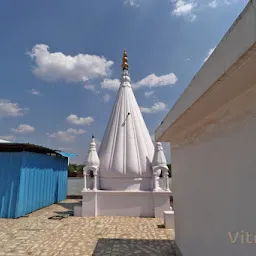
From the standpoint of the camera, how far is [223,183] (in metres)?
2.05

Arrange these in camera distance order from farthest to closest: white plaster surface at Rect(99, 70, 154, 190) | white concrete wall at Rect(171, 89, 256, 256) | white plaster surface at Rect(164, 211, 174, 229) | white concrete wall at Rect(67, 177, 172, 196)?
white concrete wall at Rect(67, 177, 172, 196), white plaster surface at Rect(99, 70, 154, 190), white plaster surface at Rect(164, 211, 174, 229), white concrete wall at Rect(171, 89, 256, 256)

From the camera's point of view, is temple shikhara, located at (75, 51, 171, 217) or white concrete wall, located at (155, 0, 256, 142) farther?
temple shikhara, located at (75, 51, 171, 217)

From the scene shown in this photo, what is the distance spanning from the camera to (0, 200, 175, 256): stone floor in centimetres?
457

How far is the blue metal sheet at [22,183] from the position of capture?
7.61 meters

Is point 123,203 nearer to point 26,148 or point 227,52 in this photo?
point 26,148

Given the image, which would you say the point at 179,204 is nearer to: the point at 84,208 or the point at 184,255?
the point at 184,255

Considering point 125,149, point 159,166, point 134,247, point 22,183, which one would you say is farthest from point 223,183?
point 22,183

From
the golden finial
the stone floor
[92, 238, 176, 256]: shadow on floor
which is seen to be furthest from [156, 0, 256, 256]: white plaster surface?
the golden finial

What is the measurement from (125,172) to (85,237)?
11.3ft

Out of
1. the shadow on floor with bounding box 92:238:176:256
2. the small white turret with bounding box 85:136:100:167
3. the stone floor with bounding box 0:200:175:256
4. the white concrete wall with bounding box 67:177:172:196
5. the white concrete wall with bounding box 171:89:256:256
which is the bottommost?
the shadow on floor with bounding box 92:238:176:256

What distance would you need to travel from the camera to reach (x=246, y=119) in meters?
1.67

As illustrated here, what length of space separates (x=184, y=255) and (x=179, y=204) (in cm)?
89

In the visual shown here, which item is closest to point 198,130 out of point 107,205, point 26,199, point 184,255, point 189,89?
point 189,89

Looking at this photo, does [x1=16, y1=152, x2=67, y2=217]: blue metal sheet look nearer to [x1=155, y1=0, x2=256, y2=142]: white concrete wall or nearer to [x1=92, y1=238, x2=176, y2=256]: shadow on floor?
[x1=92, y1=238, x2=176, y2=256]: shadow on floor
